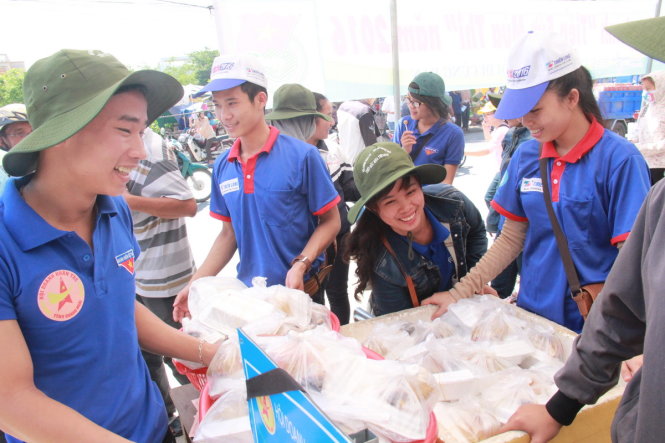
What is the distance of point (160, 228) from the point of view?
2.27m

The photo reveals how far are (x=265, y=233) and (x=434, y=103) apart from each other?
195 cm

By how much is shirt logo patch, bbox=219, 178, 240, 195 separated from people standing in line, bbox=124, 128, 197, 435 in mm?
293

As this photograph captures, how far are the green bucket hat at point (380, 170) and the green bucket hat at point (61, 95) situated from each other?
3.15 feet

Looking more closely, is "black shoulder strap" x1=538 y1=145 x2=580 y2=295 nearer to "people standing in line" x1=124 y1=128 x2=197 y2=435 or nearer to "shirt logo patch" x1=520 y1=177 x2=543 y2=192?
"shirt logo patch" x1=520 y1=177 x2=543 y2=192

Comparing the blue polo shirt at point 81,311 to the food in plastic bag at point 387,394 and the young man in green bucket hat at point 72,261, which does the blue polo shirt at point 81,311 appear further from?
the food in plastic bag at point 387,394

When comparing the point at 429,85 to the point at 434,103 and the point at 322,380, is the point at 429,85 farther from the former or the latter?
the point at 322,380

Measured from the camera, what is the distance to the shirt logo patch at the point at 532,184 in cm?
157

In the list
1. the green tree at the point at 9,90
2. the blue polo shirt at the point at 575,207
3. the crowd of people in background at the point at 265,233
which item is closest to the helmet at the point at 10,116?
the crowd of people in background at the point at 265,233

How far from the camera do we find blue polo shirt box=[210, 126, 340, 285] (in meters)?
1.91

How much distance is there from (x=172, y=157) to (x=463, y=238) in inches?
60.8

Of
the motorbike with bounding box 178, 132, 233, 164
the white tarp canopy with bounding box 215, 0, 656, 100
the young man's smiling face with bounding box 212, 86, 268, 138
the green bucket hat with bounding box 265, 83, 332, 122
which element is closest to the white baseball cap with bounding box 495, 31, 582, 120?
the young man's smiling face with bounding box 212, 86, 268, 138

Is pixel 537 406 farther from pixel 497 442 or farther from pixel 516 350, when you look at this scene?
pixel 516 350

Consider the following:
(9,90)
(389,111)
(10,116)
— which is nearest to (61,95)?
(10,116)

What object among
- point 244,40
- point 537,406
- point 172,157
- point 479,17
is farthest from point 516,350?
point 479,17
